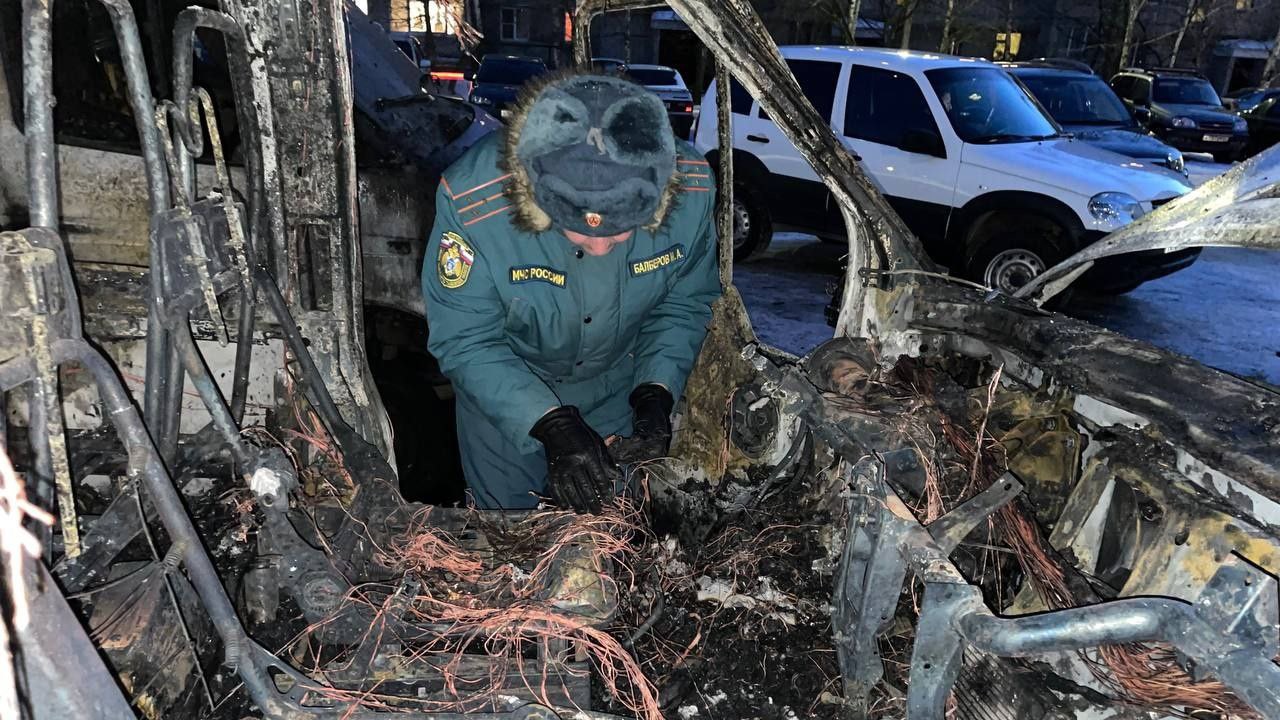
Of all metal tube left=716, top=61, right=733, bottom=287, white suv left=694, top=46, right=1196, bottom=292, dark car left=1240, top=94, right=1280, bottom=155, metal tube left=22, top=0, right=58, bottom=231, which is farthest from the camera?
dark car left=1240, top=94, right=1280, bottom=155

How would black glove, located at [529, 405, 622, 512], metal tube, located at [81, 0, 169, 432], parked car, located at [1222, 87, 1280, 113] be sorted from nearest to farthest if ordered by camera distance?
metal tube, located at [81, 0, 169, 432] → black glove, located at [529, 405, 622, 512] → parked car, located at [1222, 87, 1280, 113]

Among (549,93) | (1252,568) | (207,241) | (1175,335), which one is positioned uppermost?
(549,93)

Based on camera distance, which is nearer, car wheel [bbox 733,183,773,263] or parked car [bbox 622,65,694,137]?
car wheel [bbox 733,183,773,263]

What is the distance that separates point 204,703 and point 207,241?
3.59 feet

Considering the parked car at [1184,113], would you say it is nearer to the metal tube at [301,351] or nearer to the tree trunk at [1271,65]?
the tree trunk at [1271,65]

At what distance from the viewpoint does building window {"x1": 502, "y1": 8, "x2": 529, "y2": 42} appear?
2375cm

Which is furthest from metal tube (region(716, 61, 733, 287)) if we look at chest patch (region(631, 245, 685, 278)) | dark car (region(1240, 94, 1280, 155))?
dark car (region(1240, 94, 1280, 155))

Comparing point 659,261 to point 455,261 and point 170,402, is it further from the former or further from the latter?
point 170,402

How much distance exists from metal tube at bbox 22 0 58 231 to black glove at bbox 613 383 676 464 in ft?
5.77

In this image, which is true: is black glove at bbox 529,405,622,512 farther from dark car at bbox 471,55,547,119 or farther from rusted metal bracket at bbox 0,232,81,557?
dark car at bbox 471,55,547,119

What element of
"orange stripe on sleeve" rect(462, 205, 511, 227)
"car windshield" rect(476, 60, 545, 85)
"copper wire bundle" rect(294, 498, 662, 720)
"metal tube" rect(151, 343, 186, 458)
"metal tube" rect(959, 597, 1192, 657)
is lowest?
"copper wire bundle" rect(294, 498, 662, 720)

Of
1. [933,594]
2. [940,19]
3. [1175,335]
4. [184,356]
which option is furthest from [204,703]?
[940,19]

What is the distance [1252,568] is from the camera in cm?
112

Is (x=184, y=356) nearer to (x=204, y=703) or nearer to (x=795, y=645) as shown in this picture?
(x=204, y=703)
